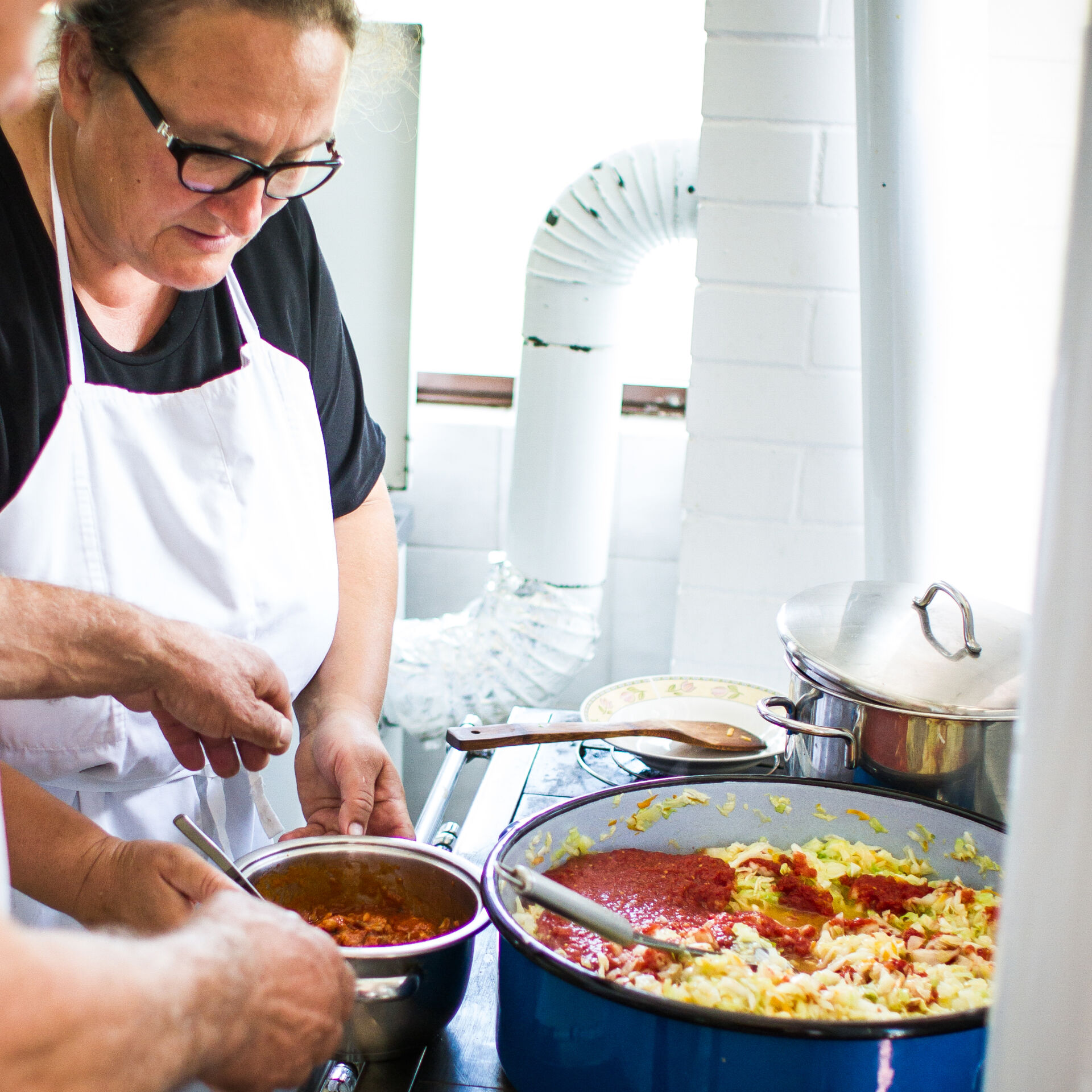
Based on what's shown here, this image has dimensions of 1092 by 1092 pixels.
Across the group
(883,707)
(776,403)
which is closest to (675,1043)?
(883,707)

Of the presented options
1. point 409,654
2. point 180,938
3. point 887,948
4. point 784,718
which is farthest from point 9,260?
point 409,654

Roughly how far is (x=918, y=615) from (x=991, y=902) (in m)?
0.30

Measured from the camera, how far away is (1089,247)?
0.39 meters

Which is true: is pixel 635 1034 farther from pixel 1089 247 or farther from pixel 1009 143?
pixel 1009 143

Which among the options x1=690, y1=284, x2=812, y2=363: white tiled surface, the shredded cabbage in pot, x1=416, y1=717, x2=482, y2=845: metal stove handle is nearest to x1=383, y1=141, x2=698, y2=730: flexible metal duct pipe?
x1=690, y1=284, x2=812, y2=363: white tiled surface

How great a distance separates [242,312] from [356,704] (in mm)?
473

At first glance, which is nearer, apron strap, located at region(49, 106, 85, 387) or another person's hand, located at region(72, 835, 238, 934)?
another person's hand, located at region(72, 835, 238, 934)

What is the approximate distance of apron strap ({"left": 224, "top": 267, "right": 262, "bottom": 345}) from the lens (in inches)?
49.7

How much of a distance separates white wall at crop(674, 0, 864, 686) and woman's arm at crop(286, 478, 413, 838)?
620 mm

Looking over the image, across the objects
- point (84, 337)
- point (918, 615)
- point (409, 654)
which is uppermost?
point (84, 337)

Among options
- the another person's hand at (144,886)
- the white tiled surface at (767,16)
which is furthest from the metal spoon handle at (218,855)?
the white tiled surface at (767,16)

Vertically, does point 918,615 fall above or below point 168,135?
below

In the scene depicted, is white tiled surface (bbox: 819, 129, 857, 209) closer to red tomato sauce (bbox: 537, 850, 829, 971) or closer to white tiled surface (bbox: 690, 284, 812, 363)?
white tiled surface (bbox: 690, 284, 812, 363)

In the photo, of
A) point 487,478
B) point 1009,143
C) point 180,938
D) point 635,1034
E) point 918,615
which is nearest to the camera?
point 180,938
